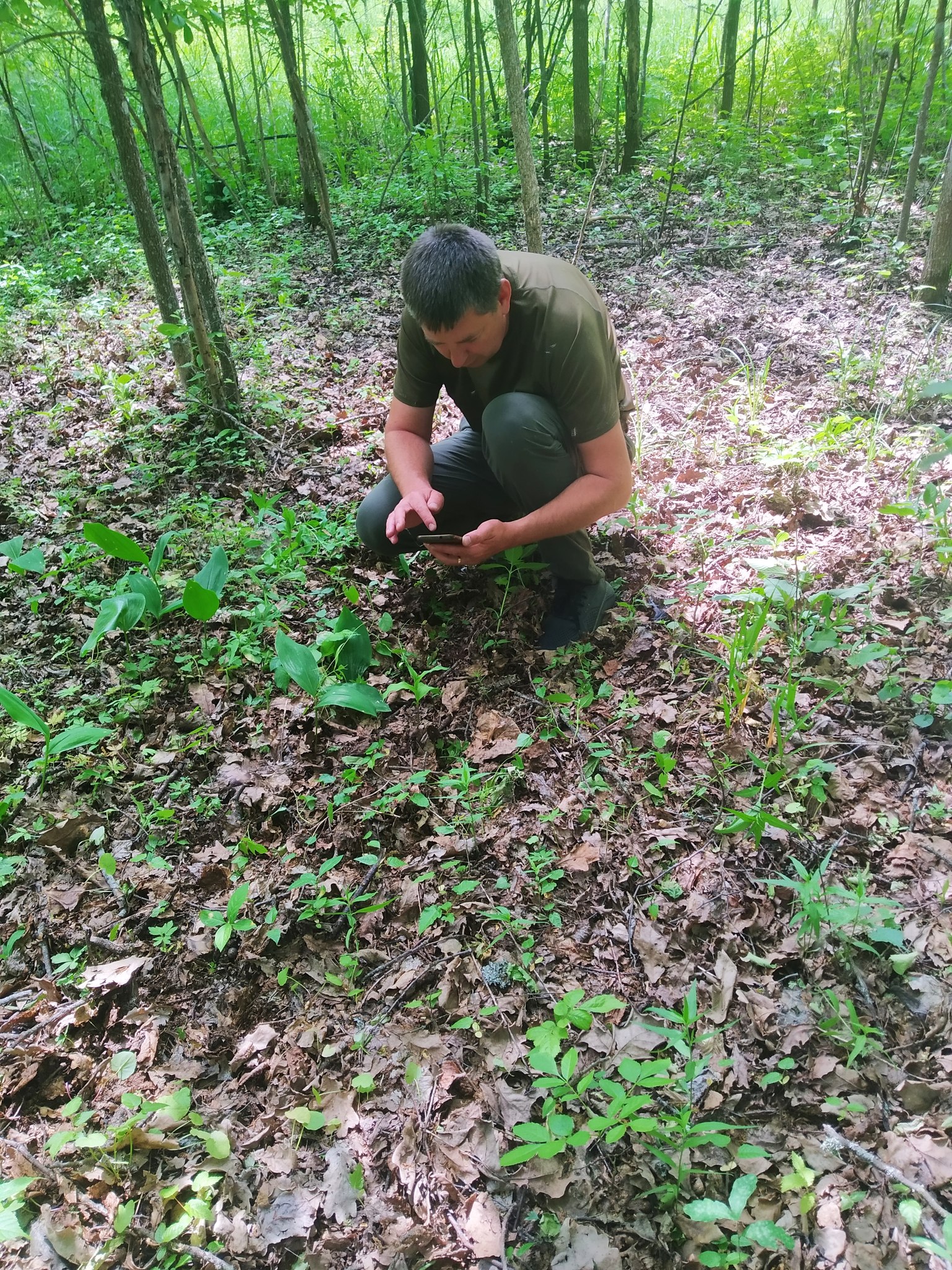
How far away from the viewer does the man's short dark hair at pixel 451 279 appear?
2.08m

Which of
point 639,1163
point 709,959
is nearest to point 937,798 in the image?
point 709,959

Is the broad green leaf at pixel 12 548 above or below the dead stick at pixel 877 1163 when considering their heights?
above

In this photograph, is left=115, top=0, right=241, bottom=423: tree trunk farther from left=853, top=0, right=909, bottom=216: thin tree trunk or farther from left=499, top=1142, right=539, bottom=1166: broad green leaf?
left=853, top=0, right=909, bottom=216: thin tree trunk

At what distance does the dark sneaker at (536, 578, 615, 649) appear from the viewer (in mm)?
2560

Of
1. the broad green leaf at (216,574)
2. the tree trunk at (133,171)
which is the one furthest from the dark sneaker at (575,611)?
the tree trunk at (133,171)

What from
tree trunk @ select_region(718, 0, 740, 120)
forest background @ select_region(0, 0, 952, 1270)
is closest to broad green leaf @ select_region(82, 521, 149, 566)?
forest background @ select_region(0, 0, 952, 1270)

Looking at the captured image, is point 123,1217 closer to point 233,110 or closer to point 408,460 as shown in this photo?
point 408,460

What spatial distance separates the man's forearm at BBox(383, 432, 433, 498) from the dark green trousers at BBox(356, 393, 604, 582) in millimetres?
77

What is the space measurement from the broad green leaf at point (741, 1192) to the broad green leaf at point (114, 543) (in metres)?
2.49

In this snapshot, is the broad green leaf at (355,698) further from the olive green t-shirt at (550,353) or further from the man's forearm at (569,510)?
the olive green t-shirt at (550,353)

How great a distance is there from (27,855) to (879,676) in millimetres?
2524

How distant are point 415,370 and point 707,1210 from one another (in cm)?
243

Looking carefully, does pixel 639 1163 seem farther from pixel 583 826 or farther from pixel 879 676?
pixel 879 676

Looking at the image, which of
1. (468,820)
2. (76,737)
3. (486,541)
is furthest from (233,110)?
(468,820)
